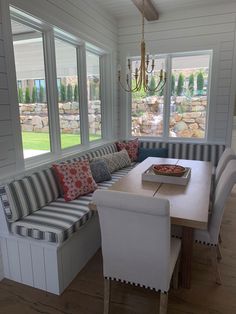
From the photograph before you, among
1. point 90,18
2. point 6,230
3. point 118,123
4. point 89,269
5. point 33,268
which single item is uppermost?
point 90,18

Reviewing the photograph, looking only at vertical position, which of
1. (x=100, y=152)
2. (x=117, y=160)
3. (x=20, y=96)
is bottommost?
(x=117, y=160)

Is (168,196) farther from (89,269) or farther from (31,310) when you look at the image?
(31,310)

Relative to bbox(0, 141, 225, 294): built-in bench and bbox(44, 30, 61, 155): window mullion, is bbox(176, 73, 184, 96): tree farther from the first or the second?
bbox(0, 141, 225, 294): built-in bench

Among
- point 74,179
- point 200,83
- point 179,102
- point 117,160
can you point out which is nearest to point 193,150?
point 179,102

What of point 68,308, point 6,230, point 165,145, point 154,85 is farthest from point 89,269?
point 154,85

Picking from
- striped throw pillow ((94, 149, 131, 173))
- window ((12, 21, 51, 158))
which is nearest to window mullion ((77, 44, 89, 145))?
striped throw pillow ((94, 149, 131, 173))

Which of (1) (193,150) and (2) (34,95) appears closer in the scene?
(2) (34,95)

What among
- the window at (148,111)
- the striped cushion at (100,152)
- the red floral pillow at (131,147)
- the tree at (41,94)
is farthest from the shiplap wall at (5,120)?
the window at (148,111)

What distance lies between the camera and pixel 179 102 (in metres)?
4.14

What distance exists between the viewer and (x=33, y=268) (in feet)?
6.23

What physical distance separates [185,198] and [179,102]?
272 cm

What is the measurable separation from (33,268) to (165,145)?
2.91m

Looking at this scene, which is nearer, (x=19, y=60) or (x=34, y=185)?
(x=34, y=185)

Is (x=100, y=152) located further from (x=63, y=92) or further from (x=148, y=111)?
(x=148, y=111)
